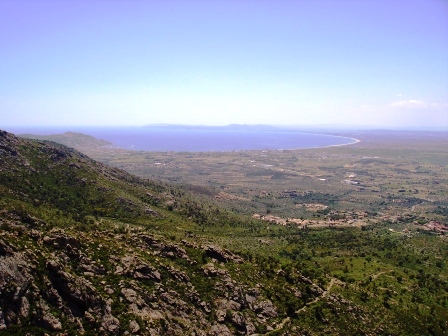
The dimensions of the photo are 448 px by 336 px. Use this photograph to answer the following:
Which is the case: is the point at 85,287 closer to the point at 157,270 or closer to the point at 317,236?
the point at 157,270

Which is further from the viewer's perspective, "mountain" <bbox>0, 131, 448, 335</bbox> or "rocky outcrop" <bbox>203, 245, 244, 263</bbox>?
"rocky outcrop" <bbox>203, 245, 244, 263</bbox>

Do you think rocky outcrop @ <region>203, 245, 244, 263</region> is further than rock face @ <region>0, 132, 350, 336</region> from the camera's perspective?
Yes

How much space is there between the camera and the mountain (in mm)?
30266

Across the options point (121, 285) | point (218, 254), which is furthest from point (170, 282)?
point (218, 254)

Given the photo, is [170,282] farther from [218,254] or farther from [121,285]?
[218,254]

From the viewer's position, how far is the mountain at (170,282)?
30266mm

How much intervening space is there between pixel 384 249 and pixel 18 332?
8132 cm

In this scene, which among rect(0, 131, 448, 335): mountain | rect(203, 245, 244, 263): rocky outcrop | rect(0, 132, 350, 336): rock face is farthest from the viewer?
rect(203, 245, 244, 263): rocky outcrop

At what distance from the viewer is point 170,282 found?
40.8 meters

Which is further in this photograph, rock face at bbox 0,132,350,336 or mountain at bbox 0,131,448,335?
mountain at bbox 0,131,448,335

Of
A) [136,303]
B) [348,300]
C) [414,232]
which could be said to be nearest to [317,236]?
[414,232]

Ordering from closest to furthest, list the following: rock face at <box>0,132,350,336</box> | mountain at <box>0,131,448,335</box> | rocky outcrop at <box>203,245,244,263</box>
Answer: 1. rock face at <box>0,132,350,336</box>
2. mountain at <box>0,131,448,335</box>
3. rocky outcrop at <box>203,245,244,263</box>

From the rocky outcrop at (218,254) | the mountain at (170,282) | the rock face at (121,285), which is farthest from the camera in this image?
the rocky outcrop at (218,254)

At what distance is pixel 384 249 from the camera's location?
272ft
